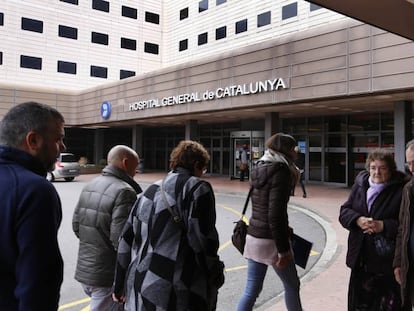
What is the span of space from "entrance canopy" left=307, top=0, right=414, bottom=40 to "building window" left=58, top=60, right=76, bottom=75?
3456 centimetres

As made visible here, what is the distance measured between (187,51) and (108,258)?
34558 mm

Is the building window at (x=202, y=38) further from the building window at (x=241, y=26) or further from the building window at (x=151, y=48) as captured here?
the building window at (x=151, y=48)

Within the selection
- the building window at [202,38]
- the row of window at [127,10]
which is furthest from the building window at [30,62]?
the building window at [202,38]

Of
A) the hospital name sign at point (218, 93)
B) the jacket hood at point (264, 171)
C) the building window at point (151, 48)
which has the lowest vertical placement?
the jacket hood at point (264, 171)

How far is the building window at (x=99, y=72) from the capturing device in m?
37.3

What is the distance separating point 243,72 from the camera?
1641 cm

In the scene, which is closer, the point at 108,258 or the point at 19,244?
the point at 19,244

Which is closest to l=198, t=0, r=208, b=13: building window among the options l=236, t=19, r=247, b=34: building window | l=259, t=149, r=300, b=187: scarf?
l=236, t=19, r=247, b=34: building window

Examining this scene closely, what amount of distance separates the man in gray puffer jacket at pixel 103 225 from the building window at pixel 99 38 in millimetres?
36789

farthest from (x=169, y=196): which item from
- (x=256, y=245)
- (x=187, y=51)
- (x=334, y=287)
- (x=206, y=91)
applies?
(x=187, y=51)

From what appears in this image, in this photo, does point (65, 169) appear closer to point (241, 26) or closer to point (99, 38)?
point (241, 26)

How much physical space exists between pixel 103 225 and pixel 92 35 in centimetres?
3721

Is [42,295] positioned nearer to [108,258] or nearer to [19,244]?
[19,244]

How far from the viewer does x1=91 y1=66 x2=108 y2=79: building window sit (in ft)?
122
